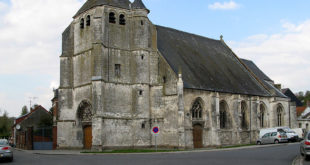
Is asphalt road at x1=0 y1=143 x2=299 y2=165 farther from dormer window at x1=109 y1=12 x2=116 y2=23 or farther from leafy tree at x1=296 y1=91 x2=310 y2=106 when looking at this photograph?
leafy tree at x1=296 y1=91 x2=310 y2=106

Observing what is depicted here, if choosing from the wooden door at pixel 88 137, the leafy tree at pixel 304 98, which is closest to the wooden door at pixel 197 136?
the wooden door at pixel 88 137

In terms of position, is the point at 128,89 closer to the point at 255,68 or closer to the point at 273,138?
the point at 273,138

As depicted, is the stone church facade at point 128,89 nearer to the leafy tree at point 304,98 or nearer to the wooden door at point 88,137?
the wooden door at point 88,137

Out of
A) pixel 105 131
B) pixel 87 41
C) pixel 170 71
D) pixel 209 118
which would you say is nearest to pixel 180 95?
pixel 170 71

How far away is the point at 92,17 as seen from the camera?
3338cm

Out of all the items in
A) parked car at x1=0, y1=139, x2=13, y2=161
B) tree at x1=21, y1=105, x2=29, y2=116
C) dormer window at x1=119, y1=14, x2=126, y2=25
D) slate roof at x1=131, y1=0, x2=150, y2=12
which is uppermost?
slate roof at x1=131, y1=0, x2=150, y2=12

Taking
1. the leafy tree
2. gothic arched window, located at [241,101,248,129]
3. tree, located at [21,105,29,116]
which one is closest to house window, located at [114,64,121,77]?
gothic arched window, located at [241,101,248,129]

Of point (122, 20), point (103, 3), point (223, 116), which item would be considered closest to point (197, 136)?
point (223, 116)

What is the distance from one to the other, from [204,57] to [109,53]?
12773mm

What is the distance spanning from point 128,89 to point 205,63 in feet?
35.1

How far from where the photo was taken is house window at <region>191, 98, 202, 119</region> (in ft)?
112

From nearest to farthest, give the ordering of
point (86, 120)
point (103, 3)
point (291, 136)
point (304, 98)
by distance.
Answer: point (103, 3), point (86, 120), point (291, 136), point (304, 98)

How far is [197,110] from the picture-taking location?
113 ft

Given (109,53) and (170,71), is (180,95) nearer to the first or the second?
(170,71)
